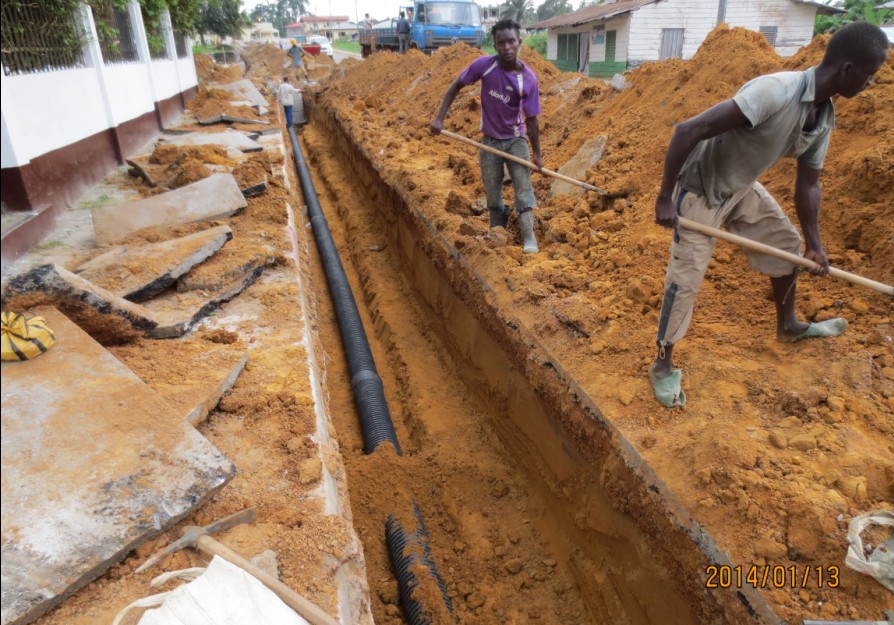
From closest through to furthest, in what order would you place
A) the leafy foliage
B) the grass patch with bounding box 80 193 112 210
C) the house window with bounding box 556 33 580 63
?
1. the grass patch with bounding box 80 193 112 210
2. the house window with bounding box 556 33 580 63
3. the leafy foliage

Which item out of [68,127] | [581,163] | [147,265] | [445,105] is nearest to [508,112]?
[445,105]

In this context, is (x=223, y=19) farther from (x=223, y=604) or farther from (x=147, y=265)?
(x=223, y=604)

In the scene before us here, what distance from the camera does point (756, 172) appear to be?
273 centimetres

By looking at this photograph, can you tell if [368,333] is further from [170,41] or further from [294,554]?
[170,41]

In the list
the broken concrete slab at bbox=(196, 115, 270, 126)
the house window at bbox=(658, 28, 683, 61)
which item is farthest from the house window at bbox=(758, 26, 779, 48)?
the broken concrete slab at bbox=(196, 115, 270, 126)

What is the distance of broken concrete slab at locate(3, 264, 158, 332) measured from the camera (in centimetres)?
286

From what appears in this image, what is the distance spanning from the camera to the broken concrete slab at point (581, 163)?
6.10 m

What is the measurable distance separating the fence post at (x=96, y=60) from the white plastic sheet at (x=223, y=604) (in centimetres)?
805

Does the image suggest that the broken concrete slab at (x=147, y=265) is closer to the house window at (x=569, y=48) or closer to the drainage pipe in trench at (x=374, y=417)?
the drainage pipe in trench at (x=374, y=417)

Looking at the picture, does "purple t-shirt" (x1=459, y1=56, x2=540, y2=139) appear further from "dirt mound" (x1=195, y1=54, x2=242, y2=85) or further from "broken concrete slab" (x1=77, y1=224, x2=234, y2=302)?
"dirt mound" (x1=195, y1=54, x2=242, y2=85)

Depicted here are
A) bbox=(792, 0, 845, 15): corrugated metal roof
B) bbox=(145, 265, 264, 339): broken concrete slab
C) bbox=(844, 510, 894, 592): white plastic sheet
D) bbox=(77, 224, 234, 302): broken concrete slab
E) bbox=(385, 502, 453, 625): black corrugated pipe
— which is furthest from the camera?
bbox=(792, 0, 845, 15): corrugated metal roof

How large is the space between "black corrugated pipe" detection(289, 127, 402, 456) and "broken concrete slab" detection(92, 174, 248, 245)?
1368 mm

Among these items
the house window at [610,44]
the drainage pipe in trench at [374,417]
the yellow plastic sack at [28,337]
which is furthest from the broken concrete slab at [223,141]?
the house window at [610,44]

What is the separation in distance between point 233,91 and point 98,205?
10583 millimetres
